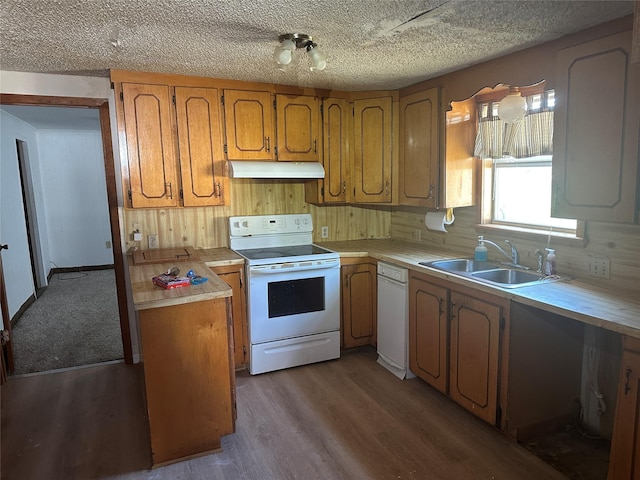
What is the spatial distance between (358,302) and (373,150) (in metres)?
1.26

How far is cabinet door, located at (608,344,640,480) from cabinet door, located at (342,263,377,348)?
6.27 feet

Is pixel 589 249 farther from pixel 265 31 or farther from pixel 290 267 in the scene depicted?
pixel 265 31

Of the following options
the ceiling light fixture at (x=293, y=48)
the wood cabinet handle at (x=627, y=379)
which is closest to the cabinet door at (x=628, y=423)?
the wood cabinet handle at (x=627, y=379)

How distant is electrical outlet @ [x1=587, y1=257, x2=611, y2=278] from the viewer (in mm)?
2258

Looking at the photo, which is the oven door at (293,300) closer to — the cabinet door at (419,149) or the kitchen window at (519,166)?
the cabinet door at (419,149)

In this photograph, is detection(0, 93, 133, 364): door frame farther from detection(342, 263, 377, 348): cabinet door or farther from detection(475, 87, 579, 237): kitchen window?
detection(475, 87, 579, 237): kitchen window

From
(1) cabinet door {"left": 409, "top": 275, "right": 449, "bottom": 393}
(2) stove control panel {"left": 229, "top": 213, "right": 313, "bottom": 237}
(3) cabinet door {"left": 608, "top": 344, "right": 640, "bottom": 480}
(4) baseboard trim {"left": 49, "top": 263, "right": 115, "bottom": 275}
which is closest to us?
(3) cabinet door {"left": 608, "top": 344, "right": 640, "bottom": 480}

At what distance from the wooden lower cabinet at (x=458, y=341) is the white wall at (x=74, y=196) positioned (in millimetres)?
5651

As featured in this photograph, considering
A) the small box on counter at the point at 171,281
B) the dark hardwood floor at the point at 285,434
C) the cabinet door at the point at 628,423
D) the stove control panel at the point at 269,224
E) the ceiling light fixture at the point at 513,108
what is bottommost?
the dark hardwood floor at the point at 285,434

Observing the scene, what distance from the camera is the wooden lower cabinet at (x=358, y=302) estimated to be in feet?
11.2

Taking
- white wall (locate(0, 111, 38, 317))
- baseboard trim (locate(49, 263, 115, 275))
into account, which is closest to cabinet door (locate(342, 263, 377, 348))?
white wall (locate(0, 111, 38, 317))

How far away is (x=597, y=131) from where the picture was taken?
1.97m

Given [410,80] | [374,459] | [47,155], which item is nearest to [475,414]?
[374,459]

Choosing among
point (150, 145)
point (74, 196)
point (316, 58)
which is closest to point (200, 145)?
point (150, 145)
